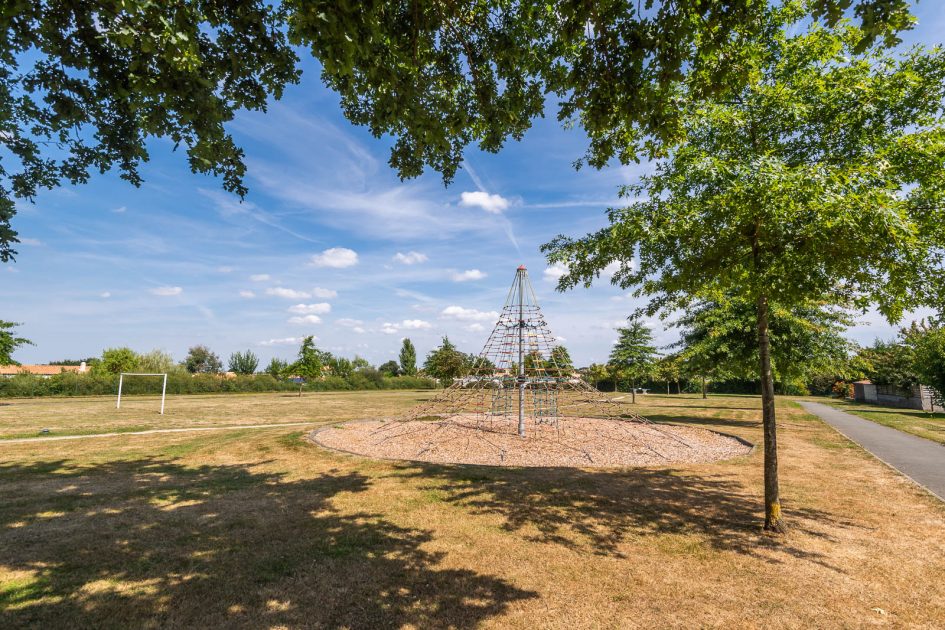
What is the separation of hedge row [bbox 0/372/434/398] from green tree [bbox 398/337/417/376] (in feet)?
52.4

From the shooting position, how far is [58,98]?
188 inches

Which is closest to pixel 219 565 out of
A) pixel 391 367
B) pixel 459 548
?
pixel 459 548

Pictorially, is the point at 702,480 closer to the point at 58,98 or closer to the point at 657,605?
the point at 657,605

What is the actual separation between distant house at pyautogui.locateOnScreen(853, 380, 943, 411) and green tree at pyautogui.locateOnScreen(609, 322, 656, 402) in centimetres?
1744

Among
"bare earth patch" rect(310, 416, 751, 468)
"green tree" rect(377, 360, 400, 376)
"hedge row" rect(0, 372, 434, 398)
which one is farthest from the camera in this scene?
"green tree" rect(377, 360, 400, 376)

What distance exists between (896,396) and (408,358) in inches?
2309

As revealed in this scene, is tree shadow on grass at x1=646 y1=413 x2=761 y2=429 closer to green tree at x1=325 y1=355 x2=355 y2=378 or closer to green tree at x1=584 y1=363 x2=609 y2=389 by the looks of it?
green tree at x1=584 y1=363 x2=609 y2=389

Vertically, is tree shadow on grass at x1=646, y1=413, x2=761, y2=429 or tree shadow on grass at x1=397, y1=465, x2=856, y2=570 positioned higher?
tree shadow on grass at x1=397, y1=465, x2=856, y2=570

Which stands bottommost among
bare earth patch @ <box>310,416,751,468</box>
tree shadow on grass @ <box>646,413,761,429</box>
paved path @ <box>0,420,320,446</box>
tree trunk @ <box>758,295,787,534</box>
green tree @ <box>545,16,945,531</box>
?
paved path @ <box>0,420,320,446</box>

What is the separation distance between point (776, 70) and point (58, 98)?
891 centimetres

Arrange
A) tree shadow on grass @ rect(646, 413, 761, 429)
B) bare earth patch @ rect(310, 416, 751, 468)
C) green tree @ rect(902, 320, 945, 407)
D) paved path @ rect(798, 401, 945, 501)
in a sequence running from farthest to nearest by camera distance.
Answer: green tree @ rect(902, 320, 945, 407), tree shadow on grass @ rect(646, 413, 761, 429), bare earth patch @ rect(310, 416, 751, 468), paved path @ rect(798, 401, 945, 501)

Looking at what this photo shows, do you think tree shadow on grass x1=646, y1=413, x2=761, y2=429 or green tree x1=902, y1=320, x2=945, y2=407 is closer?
tree shadow on grass x1=646, y1=413, x2=761, y2=429

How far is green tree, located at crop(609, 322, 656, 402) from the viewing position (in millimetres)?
34531

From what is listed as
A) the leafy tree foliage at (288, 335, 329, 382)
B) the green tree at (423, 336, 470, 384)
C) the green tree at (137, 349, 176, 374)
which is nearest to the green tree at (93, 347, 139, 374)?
the green tree at (137, 349, 176, 374)
